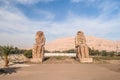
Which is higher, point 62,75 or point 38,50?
point 38,50

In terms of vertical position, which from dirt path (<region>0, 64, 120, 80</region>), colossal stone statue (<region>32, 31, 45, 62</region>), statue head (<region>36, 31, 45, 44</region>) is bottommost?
dirt path (<region>0, 64, 120, 80</region>)

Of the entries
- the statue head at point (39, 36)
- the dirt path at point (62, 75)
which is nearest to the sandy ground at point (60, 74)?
the dirt path at point (62, 75)

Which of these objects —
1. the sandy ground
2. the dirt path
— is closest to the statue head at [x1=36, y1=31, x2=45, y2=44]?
the sandy ground

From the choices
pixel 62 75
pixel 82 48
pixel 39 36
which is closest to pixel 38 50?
pixel 39 36

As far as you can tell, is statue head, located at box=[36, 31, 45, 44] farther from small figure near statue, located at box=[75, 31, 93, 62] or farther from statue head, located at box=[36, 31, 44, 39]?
small figure near statue, located at box=[75, 31, 93, 62]

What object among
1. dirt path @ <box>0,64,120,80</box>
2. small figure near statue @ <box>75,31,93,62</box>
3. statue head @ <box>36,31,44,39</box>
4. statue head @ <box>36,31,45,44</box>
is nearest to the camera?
dirt path @ <box>0,64,120,80</box>

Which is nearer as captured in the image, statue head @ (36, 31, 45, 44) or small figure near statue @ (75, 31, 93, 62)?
small figure near statue @ (75, 31, 93, 62)

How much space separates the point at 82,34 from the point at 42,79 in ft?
86.8

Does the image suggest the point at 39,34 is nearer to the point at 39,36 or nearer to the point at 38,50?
the point at 39,36

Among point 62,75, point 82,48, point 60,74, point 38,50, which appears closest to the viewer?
point 62,75

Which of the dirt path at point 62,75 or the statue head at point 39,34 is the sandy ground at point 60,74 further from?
the statue head at point 39,34

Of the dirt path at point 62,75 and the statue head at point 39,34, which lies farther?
the statue head at point 39,34

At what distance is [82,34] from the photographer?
134ft

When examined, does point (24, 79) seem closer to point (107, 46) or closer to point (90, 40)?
point (107, 46)
